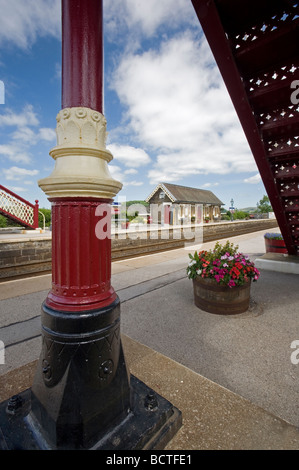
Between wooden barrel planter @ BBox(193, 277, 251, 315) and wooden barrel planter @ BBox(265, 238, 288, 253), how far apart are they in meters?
4.75

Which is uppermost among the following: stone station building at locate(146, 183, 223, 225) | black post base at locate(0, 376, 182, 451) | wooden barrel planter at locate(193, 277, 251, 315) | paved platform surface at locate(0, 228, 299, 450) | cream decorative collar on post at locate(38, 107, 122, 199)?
stone station building at locate(146, 183, 223, 225)

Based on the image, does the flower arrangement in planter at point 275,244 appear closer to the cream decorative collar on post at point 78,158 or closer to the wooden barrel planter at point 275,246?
the wooden barrel planter at point 275,246

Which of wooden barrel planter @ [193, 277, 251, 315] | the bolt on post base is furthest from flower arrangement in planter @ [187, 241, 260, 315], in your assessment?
the bolt on post base

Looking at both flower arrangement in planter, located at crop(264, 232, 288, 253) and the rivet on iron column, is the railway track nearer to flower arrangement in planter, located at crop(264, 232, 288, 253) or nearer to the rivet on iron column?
flower arrangement in planter, located at crop(264, 232, 288, 253)

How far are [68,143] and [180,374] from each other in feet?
7.06

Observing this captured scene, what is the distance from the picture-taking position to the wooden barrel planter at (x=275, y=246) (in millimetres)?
7512

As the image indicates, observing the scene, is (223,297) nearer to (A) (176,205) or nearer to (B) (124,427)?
(B) (124,427)

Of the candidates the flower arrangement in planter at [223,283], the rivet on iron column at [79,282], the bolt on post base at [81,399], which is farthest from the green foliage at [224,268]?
the rivet on iron column at [79,282]

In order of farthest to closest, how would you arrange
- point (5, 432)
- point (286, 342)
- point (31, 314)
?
1. point (31, 314)
2. point (286, 342)
3. point (5, 432)

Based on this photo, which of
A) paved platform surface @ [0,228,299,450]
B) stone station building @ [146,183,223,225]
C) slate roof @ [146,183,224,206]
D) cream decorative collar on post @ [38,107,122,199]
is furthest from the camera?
slate roof @ [146,183,224,206]

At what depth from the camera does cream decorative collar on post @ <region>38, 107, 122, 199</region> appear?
1.31 meters
